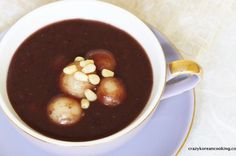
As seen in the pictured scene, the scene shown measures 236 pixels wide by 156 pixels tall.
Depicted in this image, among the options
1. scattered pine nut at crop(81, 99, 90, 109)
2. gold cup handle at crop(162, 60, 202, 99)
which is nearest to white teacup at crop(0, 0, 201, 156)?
gold cup handle at crop(162, 60, 202, 99)

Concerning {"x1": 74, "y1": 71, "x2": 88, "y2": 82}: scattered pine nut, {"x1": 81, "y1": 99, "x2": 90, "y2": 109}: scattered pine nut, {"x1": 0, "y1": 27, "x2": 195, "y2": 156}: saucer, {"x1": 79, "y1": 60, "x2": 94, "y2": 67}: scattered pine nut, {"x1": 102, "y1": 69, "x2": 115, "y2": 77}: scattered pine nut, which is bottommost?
{"x1": 0, "y1": 27, "x2": 195, "y2": 156}: saucer

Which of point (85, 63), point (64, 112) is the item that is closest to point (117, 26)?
point (85, 63)

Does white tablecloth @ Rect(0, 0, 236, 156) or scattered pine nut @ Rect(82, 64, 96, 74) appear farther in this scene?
white tablecloth @ Rect(0, 0, 236, 156)

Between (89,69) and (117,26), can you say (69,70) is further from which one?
(117,26)

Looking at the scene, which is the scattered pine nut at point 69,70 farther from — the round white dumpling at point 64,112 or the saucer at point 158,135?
the saucer at point 158,135

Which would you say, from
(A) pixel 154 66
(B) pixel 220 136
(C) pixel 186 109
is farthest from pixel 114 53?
(B) pixel 220 136

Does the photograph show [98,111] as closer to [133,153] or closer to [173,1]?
[133,153]

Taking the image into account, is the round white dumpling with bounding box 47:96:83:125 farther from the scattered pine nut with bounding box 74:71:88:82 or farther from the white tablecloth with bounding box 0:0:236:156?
the white tablecloth with bounding box 0:0:236:156

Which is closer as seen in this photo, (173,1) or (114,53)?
(114,53)

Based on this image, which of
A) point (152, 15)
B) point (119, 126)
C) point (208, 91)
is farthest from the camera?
point (152, 15)
